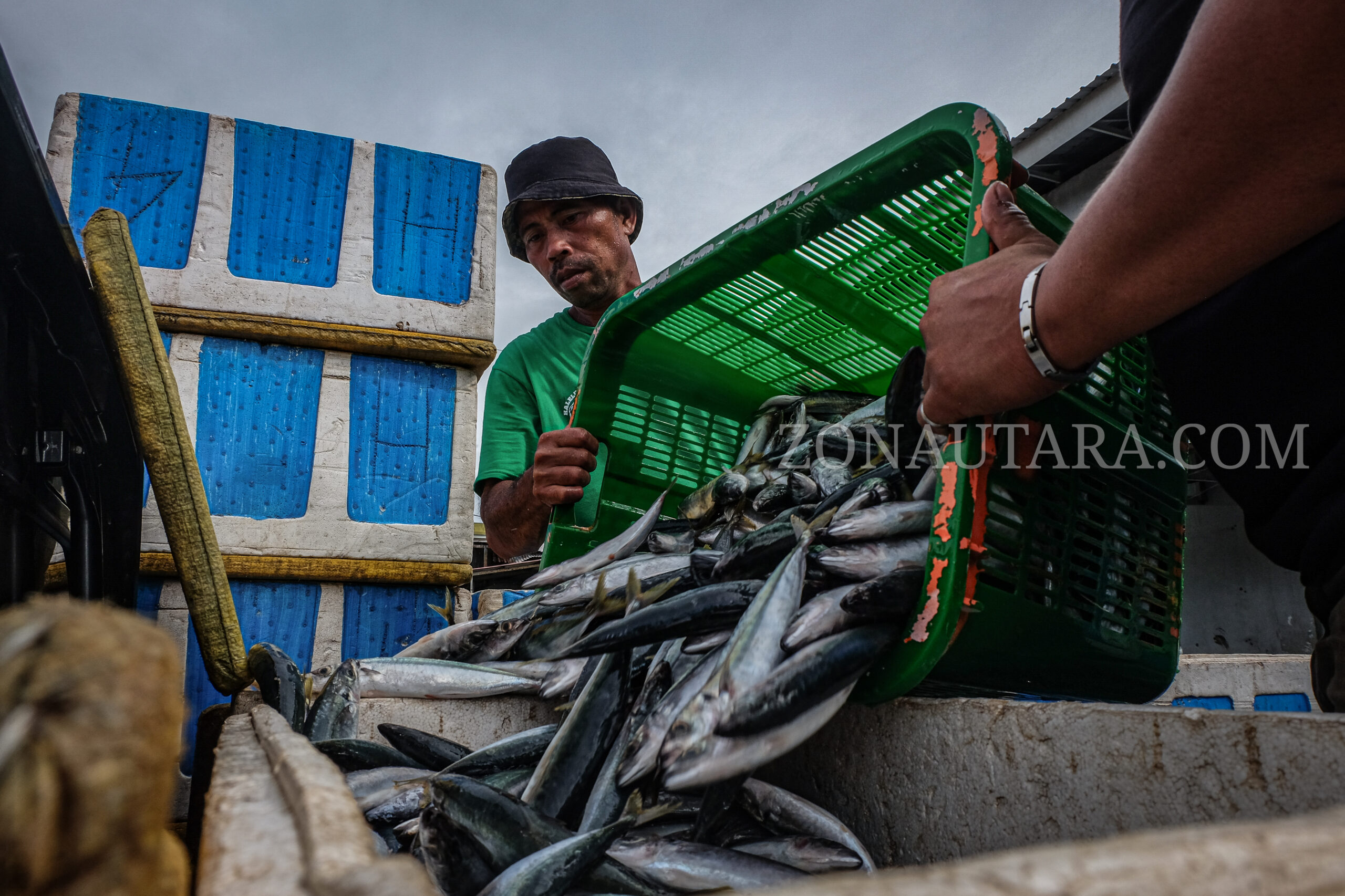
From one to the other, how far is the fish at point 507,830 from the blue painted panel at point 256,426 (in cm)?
277

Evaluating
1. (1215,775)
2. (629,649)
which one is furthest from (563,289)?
(1215,775)

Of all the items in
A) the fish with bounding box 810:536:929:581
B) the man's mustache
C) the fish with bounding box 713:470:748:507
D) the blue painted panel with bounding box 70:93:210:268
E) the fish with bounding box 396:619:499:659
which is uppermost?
the blue painted panel with bounding box 70:93:210:268

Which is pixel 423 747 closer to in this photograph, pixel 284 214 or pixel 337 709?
pixel 337 709

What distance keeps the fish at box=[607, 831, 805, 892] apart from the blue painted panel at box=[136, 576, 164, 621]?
304 cm

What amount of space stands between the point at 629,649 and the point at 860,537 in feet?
1.81

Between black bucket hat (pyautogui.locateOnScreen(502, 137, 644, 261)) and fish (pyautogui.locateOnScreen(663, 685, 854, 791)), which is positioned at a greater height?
black bucket hat (pyautogui.locateOnScreen(502, 137, 644, 261))

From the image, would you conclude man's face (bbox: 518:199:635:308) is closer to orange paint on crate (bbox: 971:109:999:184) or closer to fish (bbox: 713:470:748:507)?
fish (bbox: 713:470:748:507)

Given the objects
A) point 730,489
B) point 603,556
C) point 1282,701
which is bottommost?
point 1282,701

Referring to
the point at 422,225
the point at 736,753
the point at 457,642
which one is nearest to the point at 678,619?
the point at 736,753

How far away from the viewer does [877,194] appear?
6.05 feet

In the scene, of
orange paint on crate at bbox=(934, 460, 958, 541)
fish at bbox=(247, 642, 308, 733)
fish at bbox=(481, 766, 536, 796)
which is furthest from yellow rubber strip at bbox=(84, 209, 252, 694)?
orange paint on crate at bbox=(934, 460, 958, 541)

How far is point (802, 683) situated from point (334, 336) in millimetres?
3248

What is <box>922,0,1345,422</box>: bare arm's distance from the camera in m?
0.84

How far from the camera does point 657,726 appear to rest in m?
1.36
